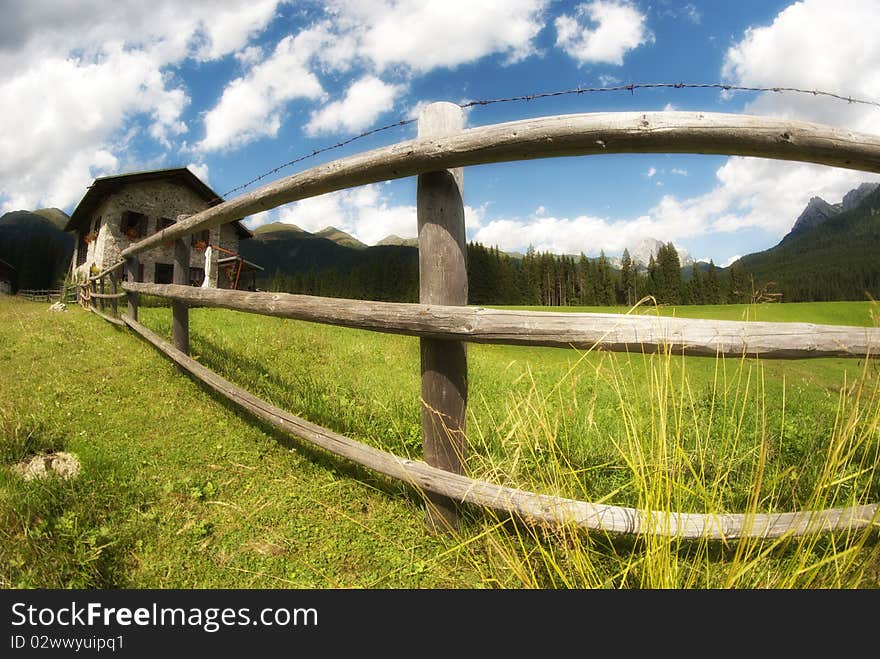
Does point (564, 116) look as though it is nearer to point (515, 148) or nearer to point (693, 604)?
point (515, 148)

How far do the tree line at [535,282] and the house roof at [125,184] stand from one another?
2559cm

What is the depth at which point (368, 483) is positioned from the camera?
8.48 feet

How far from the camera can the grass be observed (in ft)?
4.95

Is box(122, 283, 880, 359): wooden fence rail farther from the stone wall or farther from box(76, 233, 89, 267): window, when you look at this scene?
box(76, 233, 89, 267): window

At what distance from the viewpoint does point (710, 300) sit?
54.9 metres

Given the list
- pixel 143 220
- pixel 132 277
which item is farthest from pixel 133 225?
pixel 132 277

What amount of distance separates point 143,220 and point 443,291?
94.3 feet

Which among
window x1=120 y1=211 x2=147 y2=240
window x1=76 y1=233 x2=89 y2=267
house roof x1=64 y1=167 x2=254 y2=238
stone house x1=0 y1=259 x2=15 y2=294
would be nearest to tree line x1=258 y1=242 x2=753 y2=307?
window x1=76 y1=233 x2=89 y2=267

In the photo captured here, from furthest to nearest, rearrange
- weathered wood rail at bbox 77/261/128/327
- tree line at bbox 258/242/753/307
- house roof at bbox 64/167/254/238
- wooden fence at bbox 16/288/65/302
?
tree line at bbox 258/242/753/307
wooden fence at bbox 16/288/65/302
house roof at bbox 64/167/254/238
weathered wood rail at bbox 77/261/128/327

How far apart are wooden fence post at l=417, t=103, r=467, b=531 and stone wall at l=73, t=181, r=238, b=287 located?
73.9ft

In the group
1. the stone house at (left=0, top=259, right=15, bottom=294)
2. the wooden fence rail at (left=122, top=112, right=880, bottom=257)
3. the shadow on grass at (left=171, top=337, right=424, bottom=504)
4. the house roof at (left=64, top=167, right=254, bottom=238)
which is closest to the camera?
the wooden fence rail at (left=122, top=112, right=880, bottom=257)

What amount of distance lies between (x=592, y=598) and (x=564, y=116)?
1871 millimetres

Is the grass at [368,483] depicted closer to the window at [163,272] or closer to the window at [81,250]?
the window at [163,272]

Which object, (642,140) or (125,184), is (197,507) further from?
(125,184)
